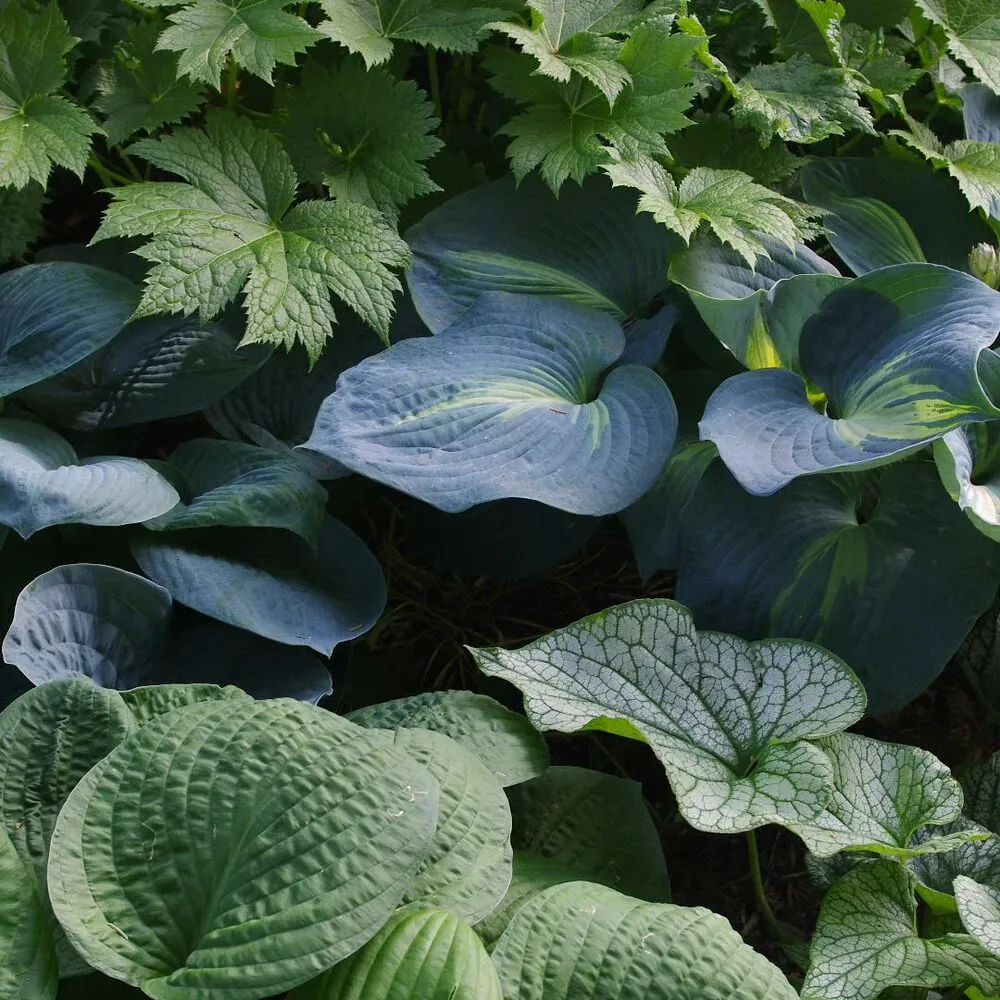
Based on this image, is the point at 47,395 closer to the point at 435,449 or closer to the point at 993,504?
the point at 435,449

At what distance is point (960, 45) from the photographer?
1.34 metres

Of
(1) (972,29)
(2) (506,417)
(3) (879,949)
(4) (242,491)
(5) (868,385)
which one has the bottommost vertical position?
(3) (879,949)

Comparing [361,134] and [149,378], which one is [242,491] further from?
[361,134]

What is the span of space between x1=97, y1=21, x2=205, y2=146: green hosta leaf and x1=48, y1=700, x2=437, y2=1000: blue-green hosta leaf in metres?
0.76

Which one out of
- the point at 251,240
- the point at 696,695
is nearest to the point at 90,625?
the point at 251,240

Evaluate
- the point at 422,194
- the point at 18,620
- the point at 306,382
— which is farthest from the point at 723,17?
the point at 18,620

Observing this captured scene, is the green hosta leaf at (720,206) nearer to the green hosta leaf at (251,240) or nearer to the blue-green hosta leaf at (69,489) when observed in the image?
the green hosta leaf at (251,240)

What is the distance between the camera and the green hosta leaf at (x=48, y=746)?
0.80 m

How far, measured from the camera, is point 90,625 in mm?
994

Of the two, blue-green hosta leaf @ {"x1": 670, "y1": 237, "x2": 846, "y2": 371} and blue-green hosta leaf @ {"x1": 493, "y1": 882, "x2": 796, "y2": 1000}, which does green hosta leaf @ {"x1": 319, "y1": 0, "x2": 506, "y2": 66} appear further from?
blue-green hosta leaf @ {"x1": 493, "y1": 882, "x2": 796, "y2": 1000}

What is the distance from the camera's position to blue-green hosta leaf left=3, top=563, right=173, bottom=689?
3.11 feet

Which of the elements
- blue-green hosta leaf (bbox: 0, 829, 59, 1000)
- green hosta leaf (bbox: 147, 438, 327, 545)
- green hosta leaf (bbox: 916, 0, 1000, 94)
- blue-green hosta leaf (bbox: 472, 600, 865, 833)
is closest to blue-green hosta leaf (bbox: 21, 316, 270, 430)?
green hosta leaf (bbox: 147, 438, 327, 545)

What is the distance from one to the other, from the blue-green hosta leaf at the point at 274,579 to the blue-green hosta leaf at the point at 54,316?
0.22 meters

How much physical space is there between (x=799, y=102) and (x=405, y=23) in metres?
0.47
